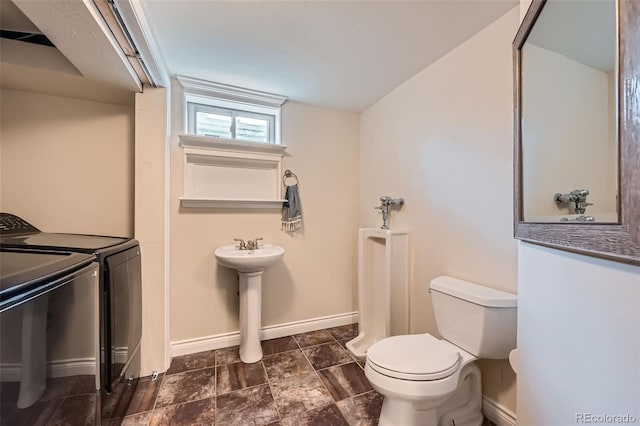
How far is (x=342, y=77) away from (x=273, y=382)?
7.23 ft

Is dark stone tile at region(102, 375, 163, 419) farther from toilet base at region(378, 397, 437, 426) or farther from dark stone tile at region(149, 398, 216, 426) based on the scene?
toilet base at region(378, 397, 437, 426)

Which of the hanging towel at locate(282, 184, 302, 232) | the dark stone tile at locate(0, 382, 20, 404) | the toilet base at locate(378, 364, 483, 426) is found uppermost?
the hanging towel at locate(282, 184, 302, 232)

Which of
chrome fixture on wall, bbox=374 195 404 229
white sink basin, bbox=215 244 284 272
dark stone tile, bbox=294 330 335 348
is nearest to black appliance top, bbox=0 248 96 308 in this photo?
white sink basin, bbox=215 244 284 272

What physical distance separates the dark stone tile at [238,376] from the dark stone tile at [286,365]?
0.19 ft

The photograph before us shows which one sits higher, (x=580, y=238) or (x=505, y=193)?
(x=505, y=193)

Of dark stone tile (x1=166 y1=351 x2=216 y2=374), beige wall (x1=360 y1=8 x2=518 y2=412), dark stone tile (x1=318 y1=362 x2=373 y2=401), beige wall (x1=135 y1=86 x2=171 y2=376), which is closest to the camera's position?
beige wall (x1=360 y1=8 x2=518 y2=412)

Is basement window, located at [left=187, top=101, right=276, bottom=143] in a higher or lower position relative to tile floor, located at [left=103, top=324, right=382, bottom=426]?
higher

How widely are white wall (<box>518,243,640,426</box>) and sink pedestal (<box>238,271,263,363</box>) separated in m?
1.59

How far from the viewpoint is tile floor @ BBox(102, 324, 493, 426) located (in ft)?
4.46

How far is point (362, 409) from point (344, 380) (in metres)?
0.27

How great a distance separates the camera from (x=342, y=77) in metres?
1.93

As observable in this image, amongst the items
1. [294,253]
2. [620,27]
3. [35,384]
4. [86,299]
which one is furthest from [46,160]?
[620,27]

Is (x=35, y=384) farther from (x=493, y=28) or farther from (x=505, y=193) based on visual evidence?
(x=493, y=28)

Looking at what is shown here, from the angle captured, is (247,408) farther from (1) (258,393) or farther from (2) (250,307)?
(2) (250,307)
